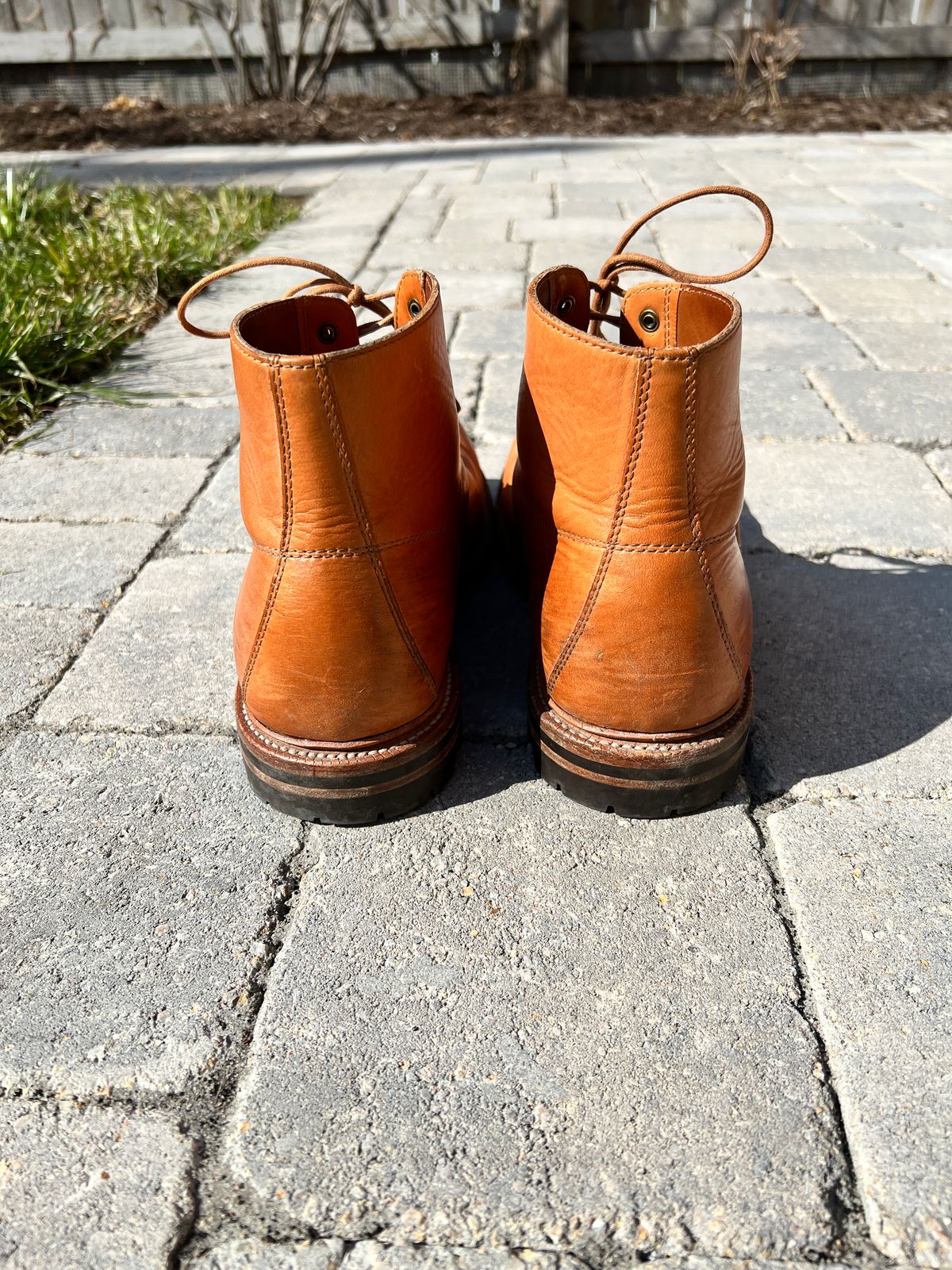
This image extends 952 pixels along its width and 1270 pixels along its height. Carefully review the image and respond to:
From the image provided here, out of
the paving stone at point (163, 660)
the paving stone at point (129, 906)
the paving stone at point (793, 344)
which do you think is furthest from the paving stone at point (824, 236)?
the paving stone at point (129, 906)

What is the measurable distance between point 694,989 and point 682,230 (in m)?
3.60

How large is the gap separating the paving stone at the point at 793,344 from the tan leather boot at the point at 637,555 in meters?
1.58

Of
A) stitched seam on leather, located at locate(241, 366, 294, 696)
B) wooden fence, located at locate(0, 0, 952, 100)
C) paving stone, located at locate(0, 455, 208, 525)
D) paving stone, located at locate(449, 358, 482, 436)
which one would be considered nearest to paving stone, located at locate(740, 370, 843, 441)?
paving stone, located at locate(449, 358, 482, 436)

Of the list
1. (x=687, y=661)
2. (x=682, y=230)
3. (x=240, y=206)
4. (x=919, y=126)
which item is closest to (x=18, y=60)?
(x=240, y=206)

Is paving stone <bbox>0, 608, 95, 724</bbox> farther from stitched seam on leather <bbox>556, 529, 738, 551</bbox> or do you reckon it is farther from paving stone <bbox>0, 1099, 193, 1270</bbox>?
stitched seam on leather <bbox>556, 529, 738, 551</bbox>

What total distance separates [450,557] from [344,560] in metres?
0.24

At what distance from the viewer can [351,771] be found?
121 cm

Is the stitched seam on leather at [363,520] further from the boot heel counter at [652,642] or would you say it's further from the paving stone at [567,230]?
the paving stone at [567,230]

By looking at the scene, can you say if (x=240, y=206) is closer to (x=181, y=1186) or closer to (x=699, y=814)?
(x=699, y=814)

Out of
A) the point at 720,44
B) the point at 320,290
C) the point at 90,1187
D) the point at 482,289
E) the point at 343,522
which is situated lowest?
the point at 90,1187

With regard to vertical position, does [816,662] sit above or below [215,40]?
below

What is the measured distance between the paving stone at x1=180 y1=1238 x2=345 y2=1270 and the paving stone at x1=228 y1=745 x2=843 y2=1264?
17mm

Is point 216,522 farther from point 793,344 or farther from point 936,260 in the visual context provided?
point 936,260

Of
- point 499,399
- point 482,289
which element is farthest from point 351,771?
point 482,289
